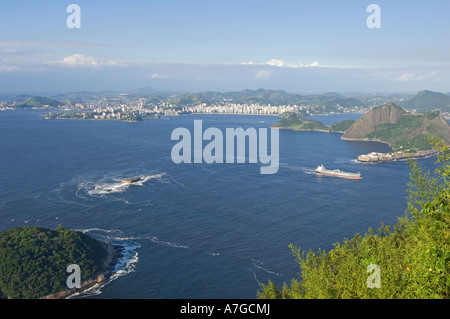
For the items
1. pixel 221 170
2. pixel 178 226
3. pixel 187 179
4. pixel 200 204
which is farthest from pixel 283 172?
pixel 178 226

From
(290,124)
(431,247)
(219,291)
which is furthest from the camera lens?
(290,124)

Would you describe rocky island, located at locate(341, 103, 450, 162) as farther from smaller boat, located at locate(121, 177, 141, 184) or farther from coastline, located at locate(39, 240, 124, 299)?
coastline, located at locate(39, 240, 124, 299)

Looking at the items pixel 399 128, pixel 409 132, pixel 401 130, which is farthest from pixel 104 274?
pixel 399 128

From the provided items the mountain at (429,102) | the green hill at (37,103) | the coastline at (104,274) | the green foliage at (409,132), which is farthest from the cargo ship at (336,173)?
the green hill at (37,103)

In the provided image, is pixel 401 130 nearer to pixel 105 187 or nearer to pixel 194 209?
pixel 194 209
